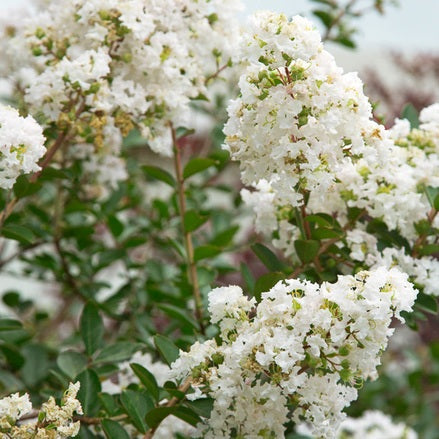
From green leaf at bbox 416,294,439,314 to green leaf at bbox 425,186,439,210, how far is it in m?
0.15

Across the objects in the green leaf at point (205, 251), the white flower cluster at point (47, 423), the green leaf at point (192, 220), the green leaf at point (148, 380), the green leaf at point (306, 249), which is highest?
the green leaf at point (192, 220)

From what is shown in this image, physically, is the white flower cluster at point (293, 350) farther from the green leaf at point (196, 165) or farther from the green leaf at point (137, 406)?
the green leaf at point (196, 165)

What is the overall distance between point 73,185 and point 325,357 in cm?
107

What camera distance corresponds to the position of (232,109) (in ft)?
3.57

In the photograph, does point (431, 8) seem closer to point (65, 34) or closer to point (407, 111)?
point (407, 111)

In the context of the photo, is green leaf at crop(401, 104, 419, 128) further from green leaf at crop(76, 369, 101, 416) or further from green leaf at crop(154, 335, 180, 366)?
green leaf at crop(76, 369, 101, 416)

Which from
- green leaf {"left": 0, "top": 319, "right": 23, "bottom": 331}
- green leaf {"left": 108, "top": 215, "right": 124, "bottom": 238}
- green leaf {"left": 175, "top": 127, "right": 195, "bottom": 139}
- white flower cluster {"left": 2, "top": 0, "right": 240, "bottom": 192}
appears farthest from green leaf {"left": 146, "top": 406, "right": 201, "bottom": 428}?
green leaf {"left": 108, "top": 215, "right": 124, "bottom": 238}

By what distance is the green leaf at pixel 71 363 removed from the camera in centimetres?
138

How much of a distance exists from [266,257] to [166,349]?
0.25 meters

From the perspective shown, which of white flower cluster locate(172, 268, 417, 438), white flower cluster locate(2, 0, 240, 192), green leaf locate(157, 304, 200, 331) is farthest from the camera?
green leaf locate(157, 304, 200, 331)

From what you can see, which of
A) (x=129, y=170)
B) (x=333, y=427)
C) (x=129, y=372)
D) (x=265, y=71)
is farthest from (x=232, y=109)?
(x=129, y=170)

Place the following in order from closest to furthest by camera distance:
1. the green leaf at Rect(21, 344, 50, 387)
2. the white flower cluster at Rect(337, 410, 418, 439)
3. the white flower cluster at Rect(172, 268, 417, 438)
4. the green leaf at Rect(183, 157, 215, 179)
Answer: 1. the white flower cluster at Rect(172, 268, 417, 438)
2. the green leaf at Rect(183, 157, 215, 179)
3. the green leaf at Rect(21, 344, 50, 387)
4. the white flower cluster at Rect(337, 410, 418, 439)

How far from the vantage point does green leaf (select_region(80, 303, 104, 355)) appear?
1427 mm

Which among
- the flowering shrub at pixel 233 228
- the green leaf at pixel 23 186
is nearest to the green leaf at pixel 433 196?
the flowering shrub at pixel 233 228
